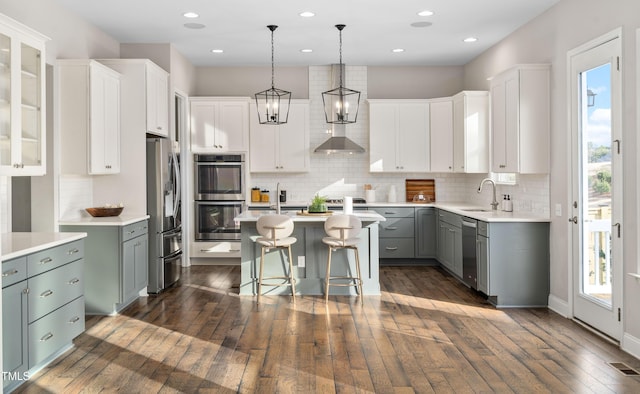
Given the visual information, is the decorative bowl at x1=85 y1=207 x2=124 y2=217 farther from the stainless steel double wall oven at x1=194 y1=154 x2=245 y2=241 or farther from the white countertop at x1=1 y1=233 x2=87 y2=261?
the stainless steel double wall oven at x1=194 y1=154 x2=245 y2=241

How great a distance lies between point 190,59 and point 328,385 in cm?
607

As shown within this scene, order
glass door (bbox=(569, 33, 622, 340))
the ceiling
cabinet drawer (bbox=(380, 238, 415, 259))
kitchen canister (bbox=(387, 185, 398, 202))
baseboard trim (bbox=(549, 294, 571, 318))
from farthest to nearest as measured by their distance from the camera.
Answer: kitchen canister (bbox=(387, 185, 398, 202)), cabinet drawer (bbox=(380, 238, 415, 259)), the ceiling, baseboard trim (bbox=(549, 294, 571, 318)), glass door (bbox=(569, 33, 622, 340))

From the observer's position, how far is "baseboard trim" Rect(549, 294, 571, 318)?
17.5ft

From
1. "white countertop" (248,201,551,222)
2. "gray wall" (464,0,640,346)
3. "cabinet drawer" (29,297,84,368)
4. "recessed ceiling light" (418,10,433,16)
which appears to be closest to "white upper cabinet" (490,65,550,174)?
"gray wall" (464,0,640,346)

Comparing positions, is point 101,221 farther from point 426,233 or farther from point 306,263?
point 426,233

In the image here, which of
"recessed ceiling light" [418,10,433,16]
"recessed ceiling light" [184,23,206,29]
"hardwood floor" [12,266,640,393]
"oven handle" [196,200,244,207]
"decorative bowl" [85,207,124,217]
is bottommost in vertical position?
Result: "hardwood floor" [12,266,640,393]

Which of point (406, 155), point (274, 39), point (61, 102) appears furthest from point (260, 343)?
point (406, 155)

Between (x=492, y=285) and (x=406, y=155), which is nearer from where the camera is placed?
(x=492, y=285)

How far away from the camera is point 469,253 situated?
651cm

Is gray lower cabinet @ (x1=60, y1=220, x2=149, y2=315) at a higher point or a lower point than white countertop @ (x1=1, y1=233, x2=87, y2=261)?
lower

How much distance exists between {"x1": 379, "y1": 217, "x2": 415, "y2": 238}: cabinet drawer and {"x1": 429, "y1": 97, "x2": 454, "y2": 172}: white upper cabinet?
3.08 ft

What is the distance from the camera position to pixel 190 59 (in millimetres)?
8336

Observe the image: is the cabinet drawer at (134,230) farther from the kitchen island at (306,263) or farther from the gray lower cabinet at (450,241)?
the gray lower cabinet at (450,241)

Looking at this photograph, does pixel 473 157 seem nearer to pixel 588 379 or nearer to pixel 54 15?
pixel 588 379
